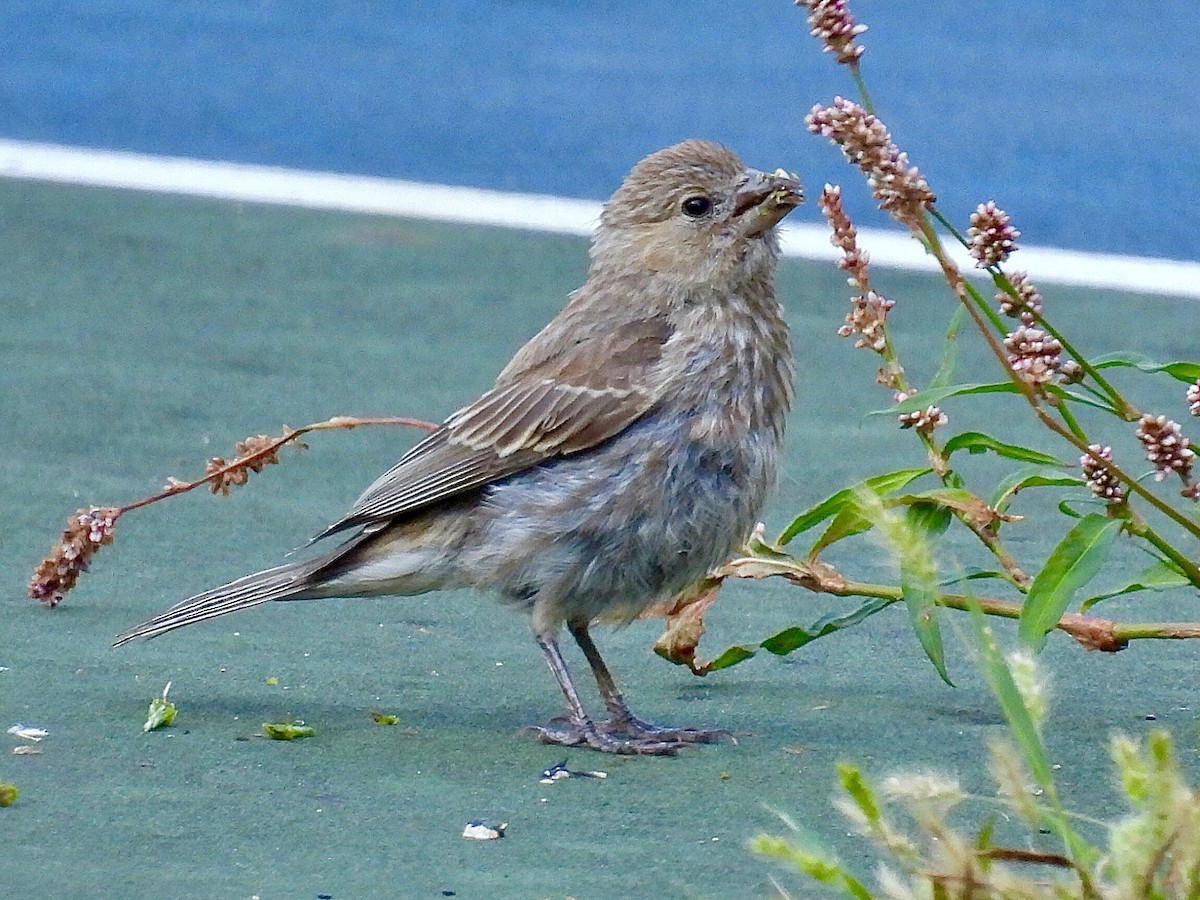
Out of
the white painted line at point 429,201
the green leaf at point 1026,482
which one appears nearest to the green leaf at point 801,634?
the green leaf at point 1026,482

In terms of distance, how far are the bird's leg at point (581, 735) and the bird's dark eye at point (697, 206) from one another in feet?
3.64

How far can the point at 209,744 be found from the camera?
4.39m

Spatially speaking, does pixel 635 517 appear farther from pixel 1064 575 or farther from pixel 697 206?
pixel 1064 575

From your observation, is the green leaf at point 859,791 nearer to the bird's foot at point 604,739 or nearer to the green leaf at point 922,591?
the green leaf at point 922,591

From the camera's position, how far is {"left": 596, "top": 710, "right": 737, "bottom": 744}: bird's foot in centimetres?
458

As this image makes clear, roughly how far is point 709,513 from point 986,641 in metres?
2.03

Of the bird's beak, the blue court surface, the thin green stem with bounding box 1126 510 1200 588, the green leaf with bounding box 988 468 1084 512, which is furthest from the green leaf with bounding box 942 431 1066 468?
the bird's beak

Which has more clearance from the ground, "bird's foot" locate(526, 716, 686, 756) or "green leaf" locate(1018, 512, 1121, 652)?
"green leaf" locate(1018, 512, 1121, 652)

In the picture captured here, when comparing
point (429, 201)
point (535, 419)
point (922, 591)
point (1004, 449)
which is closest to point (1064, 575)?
point (1004, 449)

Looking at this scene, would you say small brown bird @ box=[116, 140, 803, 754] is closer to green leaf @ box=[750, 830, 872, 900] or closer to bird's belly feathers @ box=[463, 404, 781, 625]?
bird's belly feathers @ box=[463, 404, 781, 625]

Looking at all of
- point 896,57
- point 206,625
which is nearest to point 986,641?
point 206,625

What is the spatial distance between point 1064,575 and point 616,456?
128 centimetres

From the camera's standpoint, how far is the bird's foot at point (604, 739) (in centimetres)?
454

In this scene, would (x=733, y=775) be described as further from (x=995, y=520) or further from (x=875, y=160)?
(x=875, y=160)
